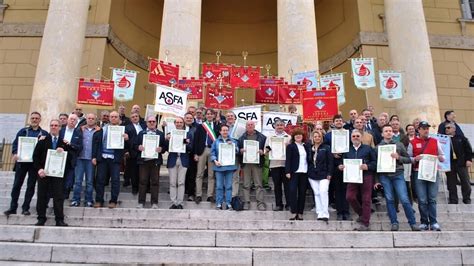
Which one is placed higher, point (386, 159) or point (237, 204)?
point (386, 159)

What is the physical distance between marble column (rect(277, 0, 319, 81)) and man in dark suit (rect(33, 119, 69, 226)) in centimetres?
637

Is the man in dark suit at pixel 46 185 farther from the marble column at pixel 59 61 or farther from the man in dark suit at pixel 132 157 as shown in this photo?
the marble column at pixel 59 61

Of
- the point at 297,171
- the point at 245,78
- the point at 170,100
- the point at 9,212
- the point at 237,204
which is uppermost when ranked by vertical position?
the point at 245,78

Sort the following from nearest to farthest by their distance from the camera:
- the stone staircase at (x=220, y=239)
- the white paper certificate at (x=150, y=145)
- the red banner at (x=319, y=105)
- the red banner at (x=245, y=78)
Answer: the stone staircase at (x=220, y=239) → the white paper certificate at (x=150, y=145) → the red banner at (x=319, y=105) → the red banner at (x=245, y=78)

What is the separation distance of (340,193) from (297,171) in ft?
2.95

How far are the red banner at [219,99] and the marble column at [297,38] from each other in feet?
5.81

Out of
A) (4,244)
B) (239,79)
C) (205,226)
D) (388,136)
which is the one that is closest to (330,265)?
(205,226)

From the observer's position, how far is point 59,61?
1166 cm

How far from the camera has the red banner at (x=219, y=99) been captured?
34.8 ft

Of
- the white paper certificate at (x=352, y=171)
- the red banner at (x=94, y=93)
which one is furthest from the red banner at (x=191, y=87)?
the white paper certificate at (x=352, y=171)

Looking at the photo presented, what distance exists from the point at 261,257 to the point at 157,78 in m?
5.86

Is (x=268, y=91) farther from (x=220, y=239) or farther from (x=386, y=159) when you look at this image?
(x=220, y=239)

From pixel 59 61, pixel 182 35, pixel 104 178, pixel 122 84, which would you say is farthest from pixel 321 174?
pixel 59 61

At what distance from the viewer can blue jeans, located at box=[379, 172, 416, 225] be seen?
683cm
